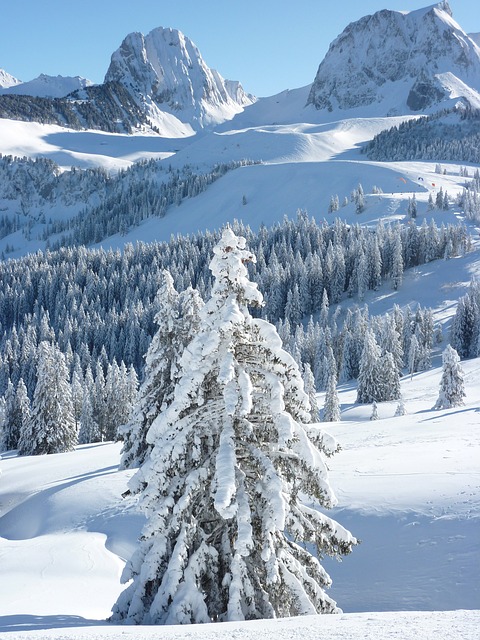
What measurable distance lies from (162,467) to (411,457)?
13.4 meters

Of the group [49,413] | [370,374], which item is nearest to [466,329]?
[370,374]

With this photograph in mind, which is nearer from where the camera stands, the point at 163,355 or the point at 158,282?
the point at 163,355

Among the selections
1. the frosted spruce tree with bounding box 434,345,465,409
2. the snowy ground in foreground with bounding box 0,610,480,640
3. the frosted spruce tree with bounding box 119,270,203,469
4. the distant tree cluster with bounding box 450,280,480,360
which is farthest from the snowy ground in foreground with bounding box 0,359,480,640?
the distant tree cluster with bounding box 450,280,480,360

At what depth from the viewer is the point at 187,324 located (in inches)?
851

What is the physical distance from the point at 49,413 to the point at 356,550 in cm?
3629

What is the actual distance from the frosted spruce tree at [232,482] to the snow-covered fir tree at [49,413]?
37.2 meters

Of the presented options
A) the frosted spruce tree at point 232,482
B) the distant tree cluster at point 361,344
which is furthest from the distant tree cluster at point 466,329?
the frosted spruce tree at point 232,482

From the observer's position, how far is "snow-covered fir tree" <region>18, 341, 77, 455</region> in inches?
1764

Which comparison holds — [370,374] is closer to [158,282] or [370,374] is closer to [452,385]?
[452,385]

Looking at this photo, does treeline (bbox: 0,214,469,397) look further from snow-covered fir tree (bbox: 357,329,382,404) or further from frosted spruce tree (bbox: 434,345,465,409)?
frosted spruce tree (bbox: 434,345,465,409)

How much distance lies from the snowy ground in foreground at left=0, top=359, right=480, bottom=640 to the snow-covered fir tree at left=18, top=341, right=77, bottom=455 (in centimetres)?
1873

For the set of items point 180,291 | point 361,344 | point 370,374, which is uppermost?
point 180,291

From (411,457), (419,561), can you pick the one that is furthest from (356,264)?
(419,561)

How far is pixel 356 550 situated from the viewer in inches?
569
